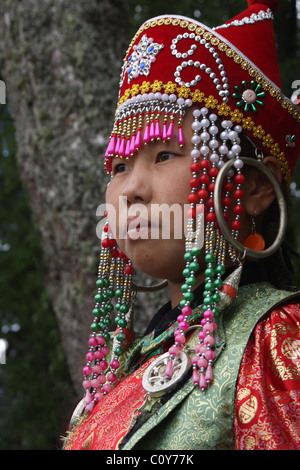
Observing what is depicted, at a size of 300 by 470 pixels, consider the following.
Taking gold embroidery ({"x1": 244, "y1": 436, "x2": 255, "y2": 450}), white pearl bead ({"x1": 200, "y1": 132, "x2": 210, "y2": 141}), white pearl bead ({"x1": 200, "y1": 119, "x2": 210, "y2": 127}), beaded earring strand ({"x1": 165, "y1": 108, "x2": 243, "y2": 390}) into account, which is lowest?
gold embroidery ({"x1": 244, "y1": 436, "x2": 255, "y2": 450})

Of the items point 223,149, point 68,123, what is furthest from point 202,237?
point 68,123

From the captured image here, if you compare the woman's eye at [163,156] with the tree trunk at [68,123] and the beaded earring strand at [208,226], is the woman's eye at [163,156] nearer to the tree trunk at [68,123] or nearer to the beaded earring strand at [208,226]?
the beaded earring strand at [208,226]

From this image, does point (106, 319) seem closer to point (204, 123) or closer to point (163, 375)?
point (163, 375)

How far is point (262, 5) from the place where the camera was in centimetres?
216

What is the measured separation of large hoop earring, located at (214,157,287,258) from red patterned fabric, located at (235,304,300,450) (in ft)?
0.69

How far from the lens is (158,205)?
1.87 metres

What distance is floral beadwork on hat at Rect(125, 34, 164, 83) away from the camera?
202 centimetres

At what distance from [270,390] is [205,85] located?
913mm

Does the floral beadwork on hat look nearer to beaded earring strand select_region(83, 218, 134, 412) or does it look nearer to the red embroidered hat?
the red embroidered hat

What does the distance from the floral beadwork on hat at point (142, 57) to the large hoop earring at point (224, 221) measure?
42cm

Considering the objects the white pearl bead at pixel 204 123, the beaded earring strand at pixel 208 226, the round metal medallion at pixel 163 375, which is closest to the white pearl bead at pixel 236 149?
the beaded earring strand at pixel 208 226

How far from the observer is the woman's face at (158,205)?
6.14ft

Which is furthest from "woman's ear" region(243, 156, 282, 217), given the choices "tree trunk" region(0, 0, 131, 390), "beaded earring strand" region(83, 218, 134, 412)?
"tree trunk" region(0, 0, 131, 390)

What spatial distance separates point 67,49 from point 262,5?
1630 mm
